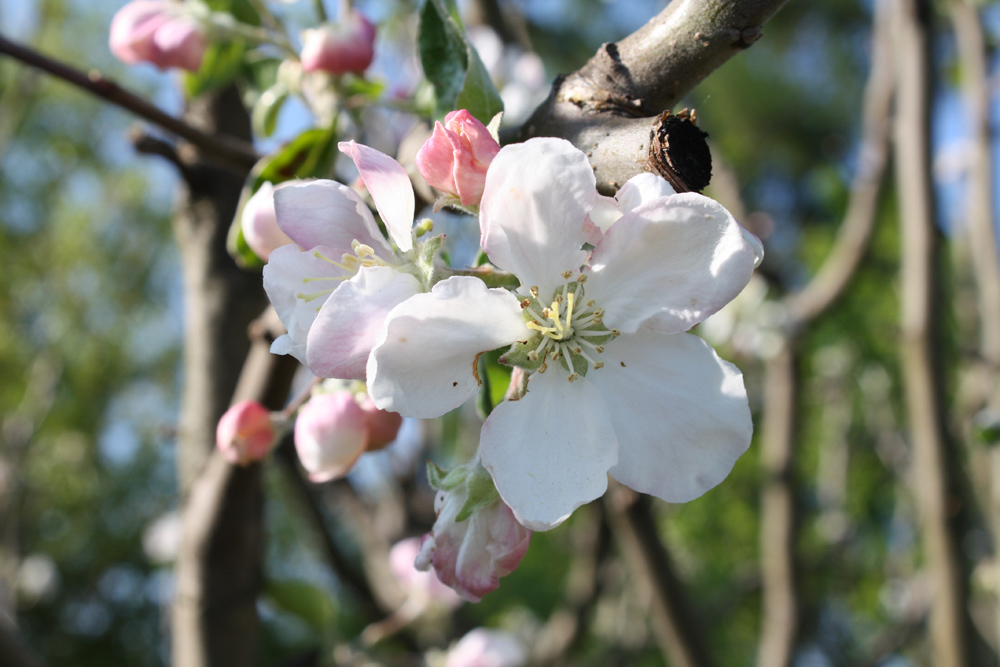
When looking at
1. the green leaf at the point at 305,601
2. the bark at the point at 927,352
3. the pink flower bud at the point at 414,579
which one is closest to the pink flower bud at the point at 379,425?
the green leaf at the point at 305,601

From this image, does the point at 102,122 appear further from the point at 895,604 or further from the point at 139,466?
the point at 895,604

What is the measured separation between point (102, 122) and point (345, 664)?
9.14 meters

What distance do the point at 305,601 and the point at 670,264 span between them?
104 centimetres

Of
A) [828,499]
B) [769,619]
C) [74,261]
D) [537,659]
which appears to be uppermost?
[769,619]

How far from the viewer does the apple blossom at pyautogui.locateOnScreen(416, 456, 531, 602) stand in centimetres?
48

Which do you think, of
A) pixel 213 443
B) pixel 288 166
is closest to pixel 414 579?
pixel 213 443

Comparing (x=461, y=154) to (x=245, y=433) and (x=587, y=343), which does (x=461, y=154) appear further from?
(x=245, y=433)

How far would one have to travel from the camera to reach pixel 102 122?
8719mm

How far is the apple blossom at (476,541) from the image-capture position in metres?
0.48

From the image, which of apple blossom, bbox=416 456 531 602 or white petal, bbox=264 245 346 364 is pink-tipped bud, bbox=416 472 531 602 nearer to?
apple blossom, bbox=416 456 531 602

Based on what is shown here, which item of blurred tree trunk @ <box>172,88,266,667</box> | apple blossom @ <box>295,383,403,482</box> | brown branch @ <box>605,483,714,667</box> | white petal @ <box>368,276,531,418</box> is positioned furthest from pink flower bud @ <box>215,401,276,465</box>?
brown branch @ <box>605,483,714,667</box>

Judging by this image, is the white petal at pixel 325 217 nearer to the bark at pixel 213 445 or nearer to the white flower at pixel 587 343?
the white flower at pixel 587 343

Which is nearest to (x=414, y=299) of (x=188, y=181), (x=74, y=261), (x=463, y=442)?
(x=188, y=181)

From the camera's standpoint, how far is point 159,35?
86 cm
